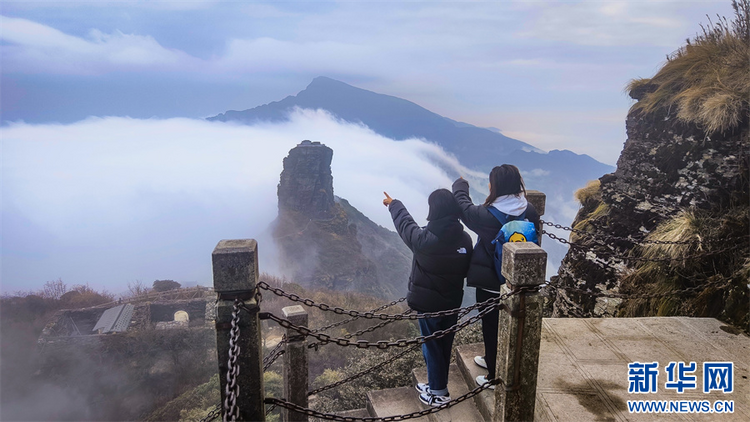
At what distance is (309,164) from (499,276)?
308 ft

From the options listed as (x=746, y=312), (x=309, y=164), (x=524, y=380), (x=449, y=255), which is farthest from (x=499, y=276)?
(x=309, y=164)

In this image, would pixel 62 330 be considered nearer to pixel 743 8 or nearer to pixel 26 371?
pixel 26 371

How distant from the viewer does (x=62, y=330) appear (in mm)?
34094

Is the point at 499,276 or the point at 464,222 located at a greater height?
the point at 464,222

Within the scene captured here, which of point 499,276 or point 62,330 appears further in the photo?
point 62,330

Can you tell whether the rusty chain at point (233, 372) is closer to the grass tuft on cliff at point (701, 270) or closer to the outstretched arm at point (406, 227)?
the outstretched arm at point (406, 227)

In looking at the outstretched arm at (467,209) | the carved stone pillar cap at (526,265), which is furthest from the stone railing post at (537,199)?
the carved stone pillar cap at (526,265)

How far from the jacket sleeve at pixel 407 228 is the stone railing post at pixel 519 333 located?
2.70 ft

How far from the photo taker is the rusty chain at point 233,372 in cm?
241

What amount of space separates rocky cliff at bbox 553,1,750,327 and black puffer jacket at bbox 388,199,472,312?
106 inches

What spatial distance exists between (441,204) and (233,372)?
2083 mm

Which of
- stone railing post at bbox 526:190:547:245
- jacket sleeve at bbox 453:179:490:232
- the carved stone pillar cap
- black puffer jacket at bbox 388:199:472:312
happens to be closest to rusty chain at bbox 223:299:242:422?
black puffer jacket at bbox 388:199:472:312

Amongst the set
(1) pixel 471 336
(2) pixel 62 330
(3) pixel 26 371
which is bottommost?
(3) pixel 26 371

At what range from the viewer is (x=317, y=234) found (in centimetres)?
9562
